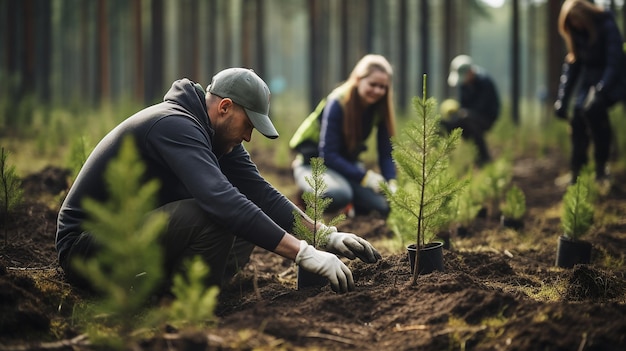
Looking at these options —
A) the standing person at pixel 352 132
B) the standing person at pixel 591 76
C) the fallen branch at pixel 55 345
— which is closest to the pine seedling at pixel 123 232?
the fallen branch at pixel 55 345

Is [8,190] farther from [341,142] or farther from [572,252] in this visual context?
[572,252]

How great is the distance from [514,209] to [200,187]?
10.1ft

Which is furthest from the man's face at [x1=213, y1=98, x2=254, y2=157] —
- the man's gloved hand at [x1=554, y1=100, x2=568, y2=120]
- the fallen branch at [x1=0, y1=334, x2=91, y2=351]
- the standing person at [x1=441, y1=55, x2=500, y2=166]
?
the standing person at [x1=441, y1=55, x2=500, y2=166]

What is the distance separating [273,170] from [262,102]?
6059 mm

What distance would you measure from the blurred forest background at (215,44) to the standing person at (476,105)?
12.9 feet

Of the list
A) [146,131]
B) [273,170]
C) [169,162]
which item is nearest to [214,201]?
[169,162]

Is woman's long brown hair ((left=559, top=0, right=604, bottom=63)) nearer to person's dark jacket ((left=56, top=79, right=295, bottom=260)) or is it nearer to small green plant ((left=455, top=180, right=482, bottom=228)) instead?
small green plant ((left=455, top=180, right=482, bottom=228))

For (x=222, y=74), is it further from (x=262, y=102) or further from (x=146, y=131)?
(x=146, y=131)

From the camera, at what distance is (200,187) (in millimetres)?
2795

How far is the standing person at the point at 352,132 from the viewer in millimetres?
5246

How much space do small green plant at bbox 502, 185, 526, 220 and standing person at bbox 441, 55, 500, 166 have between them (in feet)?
14.4

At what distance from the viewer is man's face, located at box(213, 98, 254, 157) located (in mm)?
3164

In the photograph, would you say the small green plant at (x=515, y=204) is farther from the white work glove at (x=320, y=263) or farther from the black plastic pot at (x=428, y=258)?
the white work glove at (x=320, y=263)

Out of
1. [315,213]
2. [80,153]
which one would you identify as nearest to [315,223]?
[315,213]
